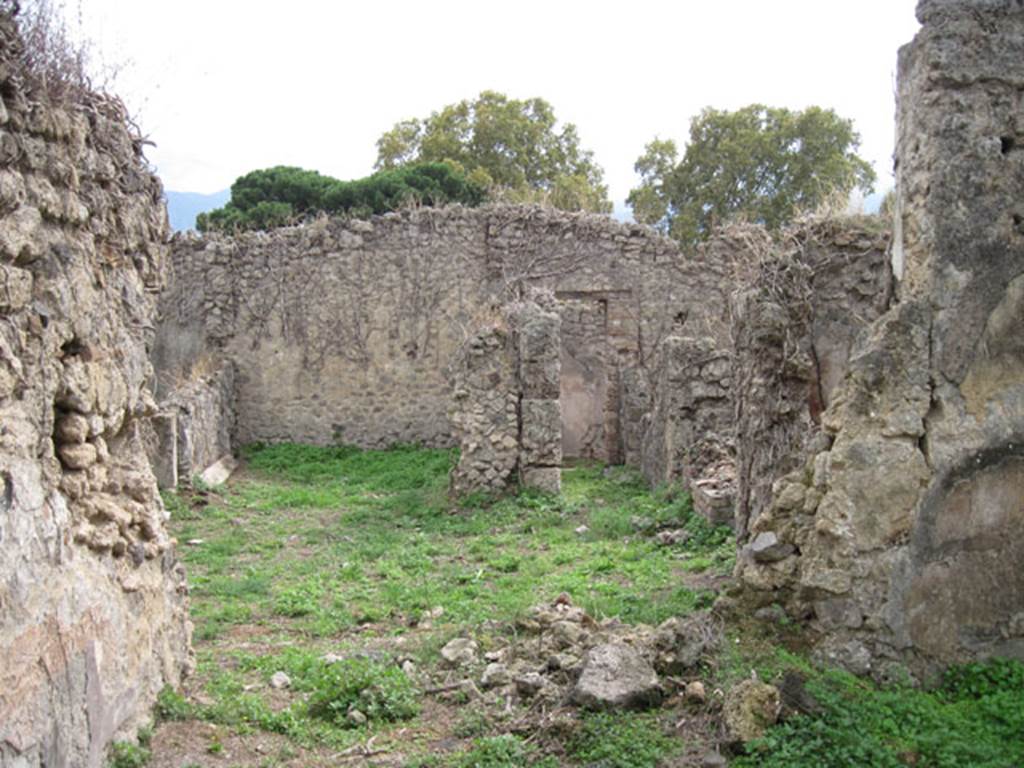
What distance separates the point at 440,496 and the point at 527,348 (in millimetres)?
2046

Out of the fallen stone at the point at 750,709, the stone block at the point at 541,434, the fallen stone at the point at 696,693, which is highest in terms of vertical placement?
the stone block at the point at 541,434

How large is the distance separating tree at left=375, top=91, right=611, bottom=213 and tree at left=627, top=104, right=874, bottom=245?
286 cm

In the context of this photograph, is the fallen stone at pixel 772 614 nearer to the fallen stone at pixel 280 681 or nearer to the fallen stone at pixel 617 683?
the fallen stone at pixel 617 683

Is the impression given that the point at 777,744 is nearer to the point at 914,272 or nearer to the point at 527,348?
the point at 914,272

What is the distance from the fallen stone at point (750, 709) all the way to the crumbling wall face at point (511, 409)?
7.21 metres

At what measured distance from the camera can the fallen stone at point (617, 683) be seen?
15.2ft


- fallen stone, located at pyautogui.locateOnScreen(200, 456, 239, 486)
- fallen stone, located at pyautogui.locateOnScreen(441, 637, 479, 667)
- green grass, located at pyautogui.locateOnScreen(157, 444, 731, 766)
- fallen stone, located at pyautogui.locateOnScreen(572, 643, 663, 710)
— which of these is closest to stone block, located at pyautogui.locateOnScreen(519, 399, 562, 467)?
green grass, located at pyautogui.locateOnScreen(157, 444, 731, 766)

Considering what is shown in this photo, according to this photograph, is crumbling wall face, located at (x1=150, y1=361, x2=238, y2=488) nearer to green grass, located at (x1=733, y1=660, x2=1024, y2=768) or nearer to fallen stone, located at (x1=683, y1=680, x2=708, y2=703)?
fallen stone, located at (x1=683, y1=680, x2=708, y2=703)

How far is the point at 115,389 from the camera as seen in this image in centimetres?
462

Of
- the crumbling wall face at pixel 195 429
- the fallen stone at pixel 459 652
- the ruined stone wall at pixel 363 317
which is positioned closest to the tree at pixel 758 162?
the ruined stone wall at pixel 363 317

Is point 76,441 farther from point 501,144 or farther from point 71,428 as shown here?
point 501,144

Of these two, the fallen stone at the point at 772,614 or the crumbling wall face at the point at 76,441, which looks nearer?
the crumbling wall face at the point at 76,441

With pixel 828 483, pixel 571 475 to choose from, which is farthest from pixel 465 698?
pixel 571 475

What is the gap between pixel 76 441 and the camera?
4.25 metres
